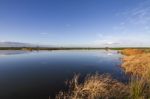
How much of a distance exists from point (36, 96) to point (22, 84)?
13.8 feet

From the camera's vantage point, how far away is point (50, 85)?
15.5m

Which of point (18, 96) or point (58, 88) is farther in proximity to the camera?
point (58, 88)

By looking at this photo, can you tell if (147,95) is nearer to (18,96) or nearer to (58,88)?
(58,88)

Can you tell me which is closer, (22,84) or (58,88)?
(58,88)

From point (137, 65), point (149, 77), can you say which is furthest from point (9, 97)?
point (137, 65)

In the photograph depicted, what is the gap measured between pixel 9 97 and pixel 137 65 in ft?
63.3

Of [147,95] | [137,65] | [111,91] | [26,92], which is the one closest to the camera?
[147,95]

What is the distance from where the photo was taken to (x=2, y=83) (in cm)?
1600

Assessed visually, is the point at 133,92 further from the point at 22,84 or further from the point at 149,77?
the point at 22,84

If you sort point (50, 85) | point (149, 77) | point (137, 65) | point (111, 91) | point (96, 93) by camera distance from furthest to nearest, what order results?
point (137, 65), point (50, 85), point (149, 77), point (111, 91), point (96, 93)

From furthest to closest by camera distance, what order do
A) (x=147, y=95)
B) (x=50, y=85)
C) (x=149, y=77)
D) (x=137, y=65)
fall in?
(x=137, y=65), (x=50, y=85), (x=149, y=77), (x=147, y=95)

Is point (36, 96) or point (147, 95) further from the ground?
point (147, 95)

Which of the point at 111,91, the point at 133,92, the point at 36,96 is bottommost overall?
the point at 36,96

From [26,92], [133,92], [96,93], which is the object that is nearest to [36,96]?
[26,92]
